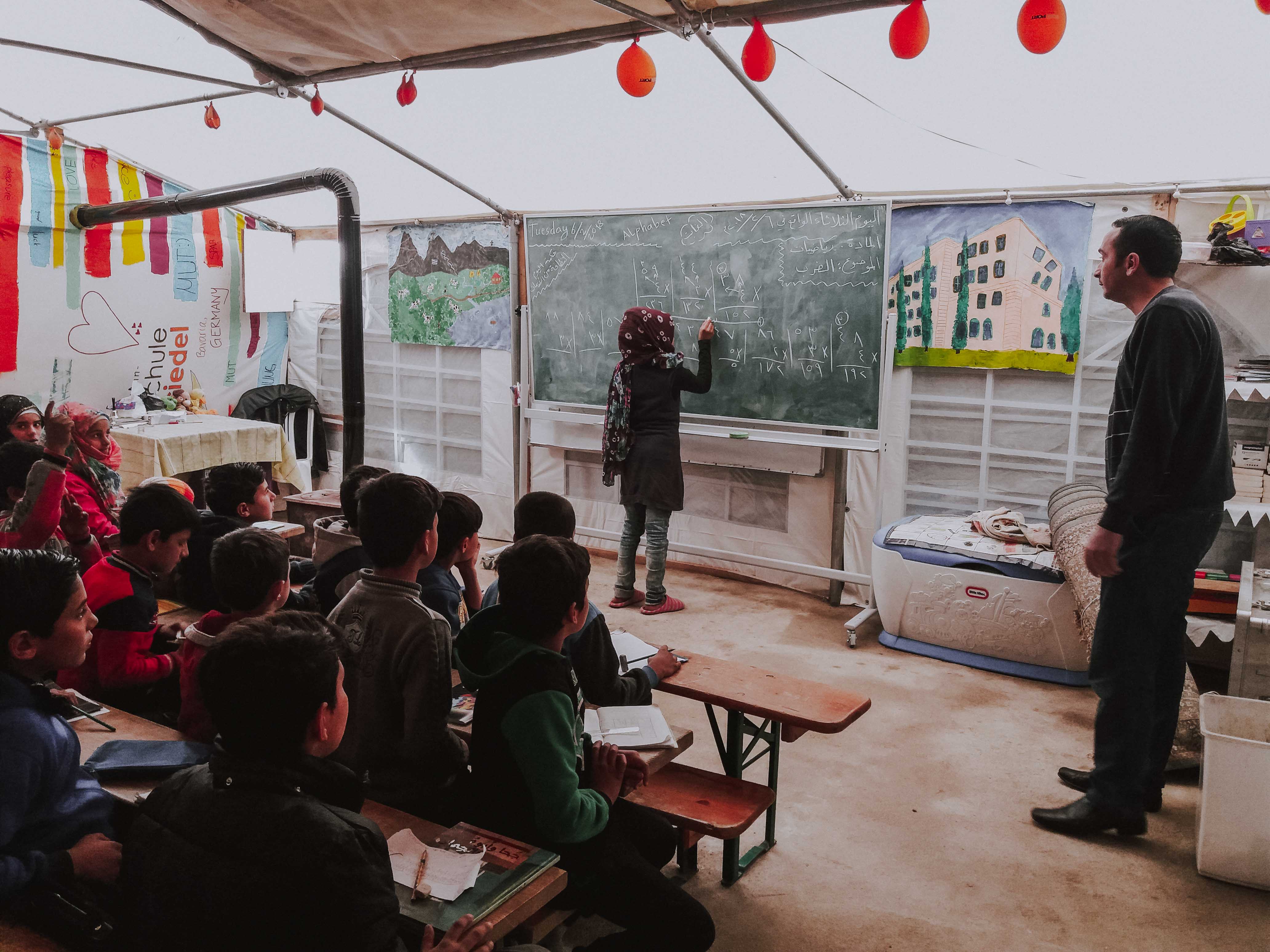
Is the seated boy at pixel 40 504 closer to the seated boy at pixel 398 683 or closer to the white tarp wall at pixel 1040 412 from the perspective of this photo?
the seated boy at pixel 398 683

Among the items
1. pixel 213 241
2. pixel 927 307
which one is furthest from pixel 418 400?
pixel 927 307

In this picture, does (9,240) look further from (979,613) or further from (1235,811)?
(1235,811)

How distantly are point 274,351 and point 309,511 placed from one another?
3.02 m

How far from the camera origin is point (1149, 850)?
2648 mm

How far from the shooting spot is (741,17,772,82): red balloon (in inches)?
110

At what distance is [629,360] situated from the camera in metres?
4.68

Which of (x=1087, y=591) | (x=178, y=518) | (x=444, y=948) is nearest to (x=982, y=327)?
(x=1087, y=591)

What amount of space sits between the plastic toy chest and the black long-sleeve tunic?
1045 millimetres

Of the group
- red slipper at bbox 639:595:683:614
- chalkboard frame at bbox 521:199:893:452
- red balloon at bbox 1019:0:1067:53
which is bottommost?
red slipper at bbox 639:595:683:614

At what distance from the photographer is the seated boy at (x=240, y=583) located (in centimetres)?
207

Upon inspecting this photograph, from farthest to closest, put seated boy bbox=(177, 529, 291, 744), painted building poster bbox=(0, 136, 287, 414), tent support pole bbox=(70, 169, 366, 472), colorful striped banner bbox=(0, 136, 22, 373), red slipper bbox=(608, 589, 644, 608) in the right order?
painted building poster bbox=(0, 136, 287, 414)
colorful striped banner bbox=(0, 136, 22, 373)
red slipper bbox=(608, 589, 644, 608)
tent support pole bbox=(70, 169, 366, 472)
seated boy bbox=(177, 529, 291, 744)

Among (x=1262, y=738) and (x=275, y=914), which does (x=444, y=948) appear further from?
(x=1262, y=738)

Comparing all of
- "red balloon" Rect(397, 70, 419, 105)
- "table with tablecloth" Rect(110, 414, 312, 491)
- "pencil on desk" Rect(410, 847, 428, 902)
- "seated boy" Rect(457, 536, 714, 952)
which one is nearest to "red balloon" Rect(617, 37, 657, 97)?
"red balloon" Rect(397, 70, 419, 105)

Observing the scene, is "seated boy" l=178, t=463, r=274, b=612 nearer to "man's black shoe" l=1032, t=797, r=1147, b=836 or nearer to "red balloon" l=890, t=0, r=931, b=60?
"red balloon" l=890, t=0, r=931, b=60
